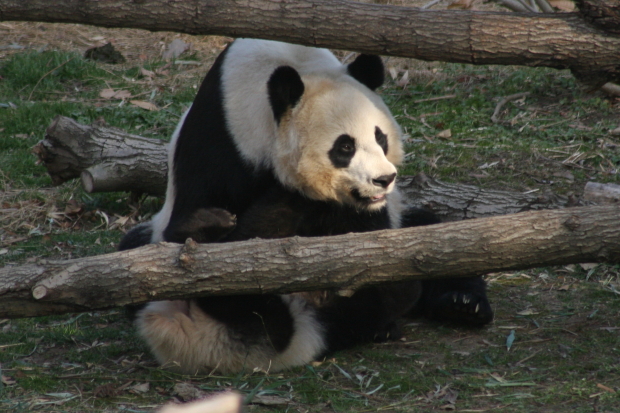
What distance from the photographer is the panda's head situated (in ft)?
11.7

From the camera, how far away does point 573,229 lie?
288 centimetres

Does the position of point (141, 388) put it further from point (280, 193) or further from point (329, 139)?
point (329, 139)

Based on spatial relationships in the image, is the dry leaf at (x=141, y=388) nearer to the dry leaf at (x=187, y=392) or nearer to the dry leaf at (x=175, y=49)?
the dry leaf at (x=187, y=392)

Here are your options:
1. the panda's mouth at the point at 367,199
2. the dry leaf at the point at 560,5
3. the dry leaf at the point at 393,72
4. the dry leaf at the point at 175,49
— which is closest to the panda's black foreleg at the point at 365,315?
the panda's mouth at the point at 367,199

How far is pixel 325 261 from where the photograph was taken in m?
2.89

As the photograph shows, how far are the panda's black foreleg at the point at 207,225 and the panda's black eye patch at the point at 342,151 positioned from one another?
1.88ft

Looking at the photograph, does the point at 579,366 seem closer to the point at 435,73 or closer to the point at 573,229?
the point at 573,229

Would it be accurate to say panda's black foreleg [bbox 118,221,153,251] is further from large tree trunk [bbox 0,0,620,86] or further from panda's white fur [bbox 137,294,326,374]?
large tree trunk [bbox 0,0,620,86]

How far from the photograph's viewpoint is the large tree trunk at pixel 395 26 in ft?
11.6

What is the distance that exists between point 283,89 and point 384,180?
66cm

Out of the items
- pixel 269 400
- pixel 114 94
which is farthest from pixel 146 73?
pixel 269 400

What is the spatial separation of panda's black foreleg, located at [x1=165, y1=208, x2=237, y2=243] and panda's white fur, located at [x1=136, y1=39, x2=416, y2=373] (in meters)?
0.31

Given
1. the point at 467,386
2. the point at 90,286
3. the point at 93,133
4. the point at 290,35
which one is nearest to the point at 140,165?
the point at 93,133

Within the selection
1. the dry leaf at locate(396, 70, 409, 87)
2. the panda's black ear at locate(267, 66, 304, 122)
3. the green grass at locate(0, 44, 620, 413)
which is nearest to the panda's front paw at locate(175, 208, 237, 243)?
the panda's black ear at locate(267, 66, 304, 122)
